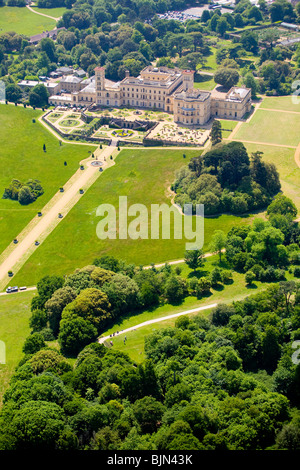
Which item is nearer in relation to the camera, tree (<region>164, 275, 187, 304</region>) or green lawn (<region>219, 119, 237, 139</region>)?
tree (<region>164, 275, 187, 304</region>)

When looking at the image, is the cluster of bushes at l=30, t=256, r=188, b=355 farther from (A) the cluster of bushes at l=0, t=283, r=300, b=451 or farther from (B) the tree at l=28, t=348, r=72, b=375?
(A) the cluster of bushes at l=0, t=283, r=300, b=451

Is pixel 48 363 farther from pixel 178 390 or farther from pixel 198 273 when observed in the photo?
pixel 198 273

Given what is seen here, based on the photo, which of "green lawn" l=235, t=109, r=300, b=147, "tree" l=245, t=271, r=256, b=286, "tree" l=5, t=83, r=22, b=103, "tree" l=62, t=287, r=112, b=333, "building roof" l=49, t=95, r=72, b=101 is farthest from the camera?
"tree" l=5, t=83, r=22, b=103

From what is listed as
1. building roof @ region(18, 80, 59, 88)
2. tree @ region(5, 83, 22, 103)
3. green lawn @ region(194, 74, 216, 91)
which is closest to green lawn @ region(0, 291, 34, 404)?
tree @ region(5, 83, 22, 103)

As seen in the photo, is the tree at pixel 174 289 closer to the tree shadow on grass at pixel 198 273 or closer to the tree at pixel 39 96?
the tree shadow on grass at pixel 198 273

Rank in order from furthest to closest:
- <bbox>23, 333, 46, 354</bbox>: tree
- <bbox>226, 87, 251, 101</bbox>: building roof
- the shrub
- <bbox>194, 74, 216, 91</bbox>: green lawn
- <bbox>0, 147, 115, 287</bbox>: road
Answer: <bbox>194, 74, 216, 91</bbox>: green lawn, <bbox>226, 87, 251, 101</bbox>: building roof, <bbox>0, 147, 115, 287</bbox>: road, the shrub, <bbox>23, 333, 46, 354</bbox>: tree

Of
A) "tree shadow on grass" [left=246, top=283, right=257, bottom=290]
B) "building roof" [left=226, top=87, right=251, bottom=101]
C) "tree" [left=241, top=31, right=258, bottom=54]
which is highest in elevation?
"tree" [left=241, top=31, right=258, bottom=54]
